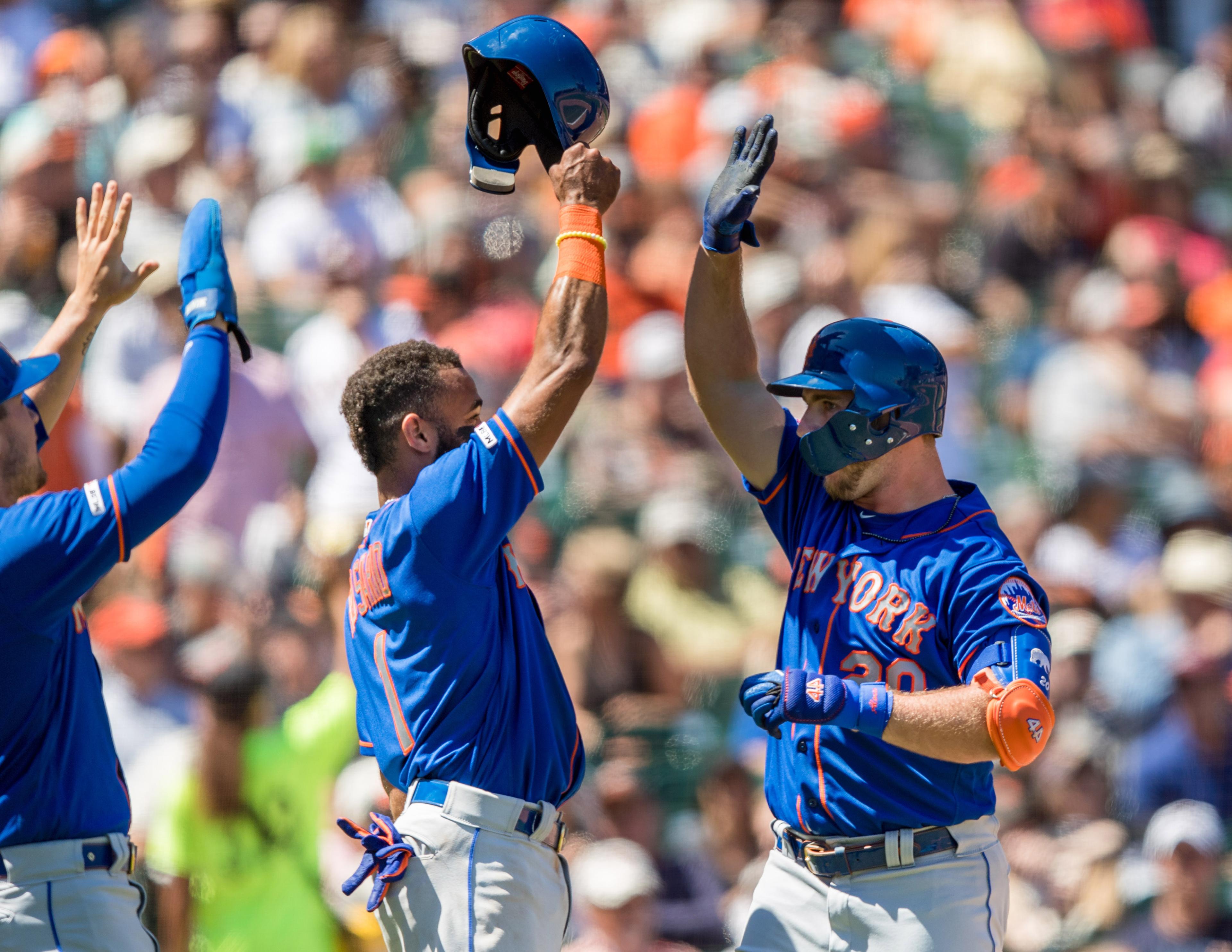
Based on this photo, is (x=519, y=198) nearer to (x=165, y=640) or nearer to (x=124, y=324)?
(x=124, y=324)

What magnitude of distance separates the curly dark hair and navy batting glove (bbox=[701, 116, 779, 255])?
2.25 feet

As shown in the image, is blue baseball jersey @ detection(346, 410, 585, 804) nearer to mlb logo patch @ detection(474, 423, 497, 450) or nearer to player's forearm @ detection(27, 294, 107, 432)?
mlb logo patch @ detection(474, 423, 497, 450)

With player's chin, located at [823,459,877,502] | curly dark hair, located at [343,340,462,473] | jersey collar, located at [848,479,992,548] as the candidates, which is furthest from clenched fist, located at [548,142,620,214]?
jersey collar, located at [848,479,992,548]

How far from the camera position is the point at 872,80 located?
318 inches

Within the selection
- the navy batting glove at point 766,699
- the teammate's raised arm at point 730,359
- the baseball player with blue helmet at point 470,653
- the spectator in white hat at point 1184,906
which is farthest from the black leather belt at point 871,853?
the spectator in white hat at point 1184,906

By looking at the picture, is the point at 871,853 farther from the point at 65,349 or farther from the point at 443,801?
the point at 65,349

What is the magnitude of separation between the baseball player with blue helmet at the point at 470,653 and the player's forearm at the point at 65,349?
34.8 inches

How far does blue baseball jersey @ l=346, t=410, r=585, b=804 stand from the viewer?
3111mm

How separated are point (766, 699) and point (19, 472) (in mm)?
1785

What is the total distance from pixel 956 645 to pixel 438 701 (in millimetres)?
1136

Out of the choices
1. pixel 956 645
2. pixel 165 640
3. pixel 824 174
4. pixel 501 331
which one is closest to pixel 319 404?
pixel 501 331

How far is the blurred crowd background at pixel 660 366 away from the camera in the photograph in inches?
211

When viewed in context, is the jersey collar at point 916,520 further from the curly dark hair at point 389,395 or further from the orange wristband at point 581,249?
the curly dark hair at point 389,395

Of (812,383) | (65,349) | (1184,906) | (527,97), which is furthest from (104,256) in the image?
(1184,906)
